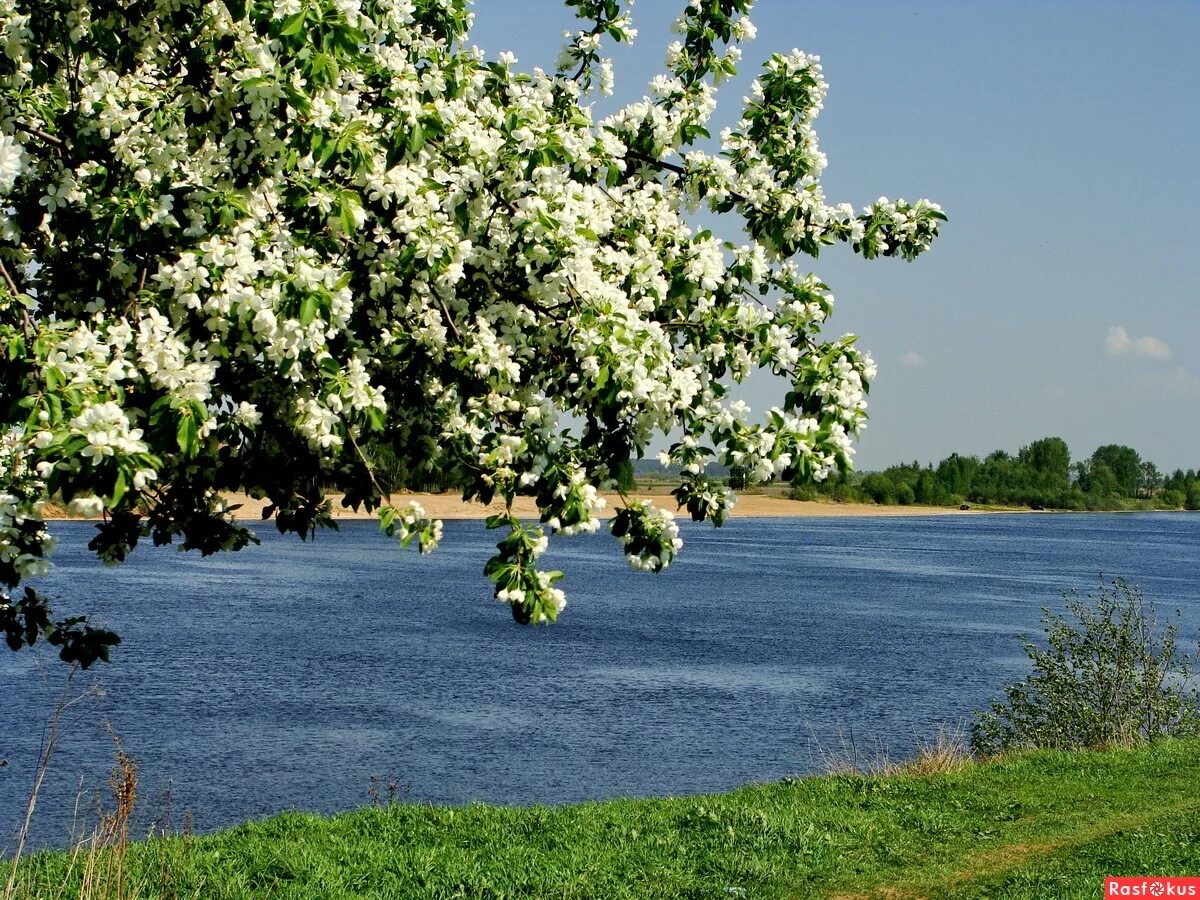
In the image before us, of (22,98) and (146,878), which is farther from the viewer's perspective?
(146,878)

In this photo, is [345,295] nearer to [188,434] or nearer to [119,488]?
[188,434]

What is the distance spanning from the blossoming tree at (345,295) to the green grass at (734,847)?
4947mm

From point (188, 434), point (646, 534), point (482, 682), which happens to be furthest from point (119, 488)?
point (482, 682)

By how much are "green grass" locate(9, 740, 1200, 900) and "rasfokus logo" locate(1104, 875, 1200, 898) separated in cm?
13

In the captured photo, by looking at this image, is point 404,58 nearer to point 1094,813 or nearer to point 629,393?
point 629,393

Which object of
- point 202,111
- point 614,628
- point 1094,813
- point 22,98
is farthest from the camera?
point 614,628

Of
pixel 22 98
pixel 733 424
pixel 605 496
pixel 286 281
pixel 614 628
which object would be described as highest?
pixel 22 98

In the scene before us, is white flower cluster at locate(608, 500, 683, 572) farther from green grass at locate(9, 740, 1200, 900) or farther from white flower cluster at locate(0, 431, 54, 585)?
green grass at locate(9, 740, 1200, 900)

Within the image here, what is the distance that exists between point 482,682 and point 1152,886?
20.2 meters

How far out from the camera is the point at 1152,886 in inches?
387

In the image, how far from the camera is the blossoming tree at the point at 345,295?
5039mm

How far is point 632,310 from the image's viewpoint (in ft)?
19.0

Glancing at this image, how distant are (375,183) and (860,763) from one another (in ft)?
56.4

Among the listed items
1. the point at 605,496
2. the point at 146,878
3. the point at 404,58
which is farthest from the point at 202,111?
the point at 146,878
